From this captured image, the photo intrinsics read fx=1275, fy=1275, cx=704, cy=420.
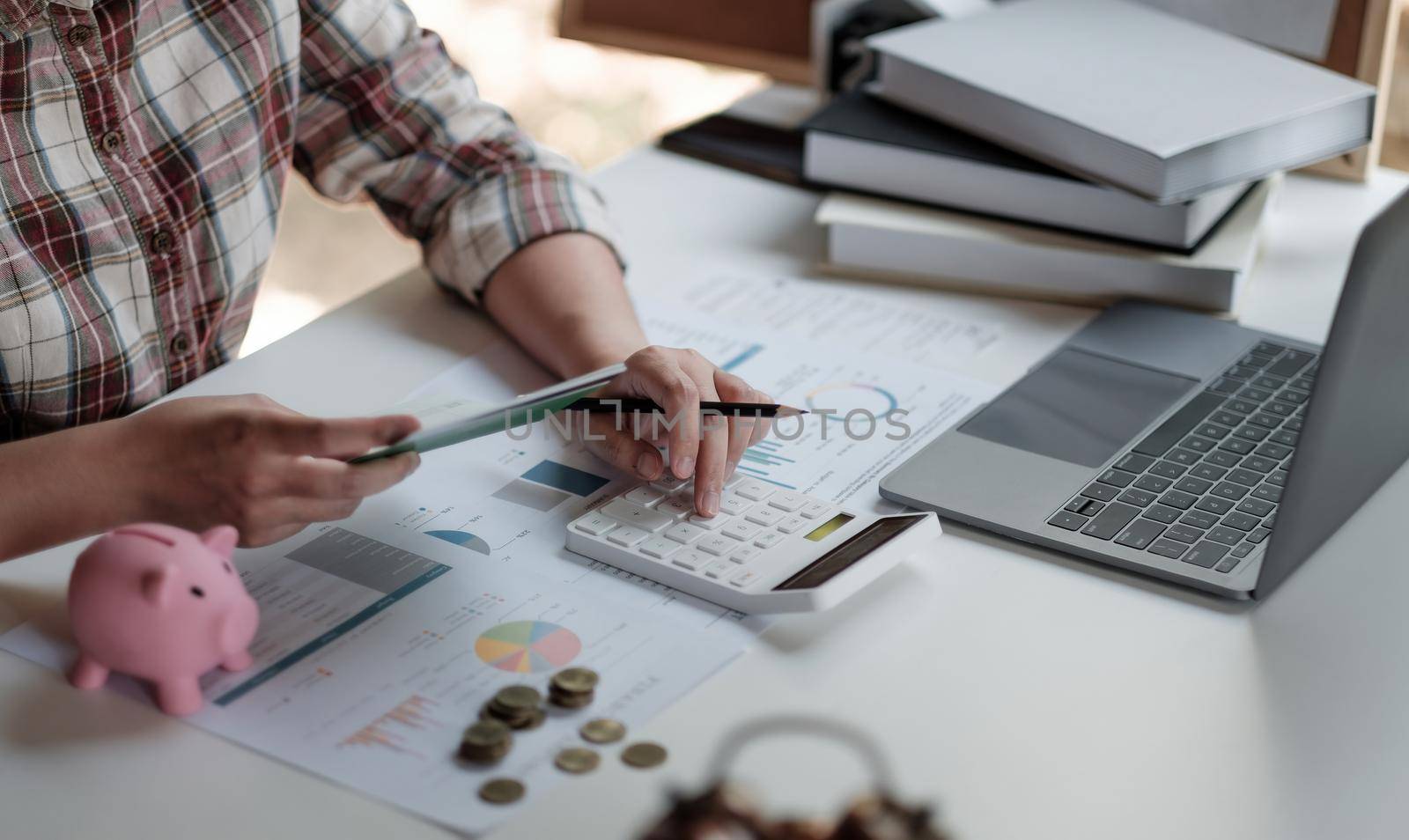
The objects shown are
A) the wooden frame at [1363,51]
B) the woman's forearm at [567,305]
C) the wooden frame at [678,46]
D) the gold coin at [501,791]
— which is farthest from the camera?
the wooden frame at [678,46]

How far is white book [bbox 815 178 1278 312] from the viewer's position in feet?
2.98

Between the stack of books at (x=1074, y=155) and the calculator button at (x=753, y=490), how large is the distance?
33cm

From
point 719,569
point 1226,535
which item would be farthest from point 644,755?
point 1226,535

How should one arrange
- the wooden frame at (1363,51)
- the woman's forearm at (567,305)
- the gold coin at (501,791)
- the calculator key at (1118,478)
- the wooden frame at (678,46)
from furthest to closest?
the wooden frame at (678,46) < the wooden frame at (1363,51) < the woman's forearm at (567,305) < the calculator key at (1118,478) < the gold coin at (501,791)

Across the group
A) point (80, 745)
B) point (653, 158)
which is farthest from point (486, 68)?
point (80, 745)

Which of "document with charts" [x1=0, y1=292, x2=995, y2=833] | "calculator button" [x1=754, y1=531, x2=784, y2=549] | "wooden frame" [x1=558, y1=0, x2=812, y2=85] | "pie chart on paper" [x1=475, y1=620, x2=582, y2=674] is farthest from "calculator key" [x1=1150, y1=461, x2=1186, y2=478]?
"wooden frame" [x1=558, y1=0, x2=812, y2=85]

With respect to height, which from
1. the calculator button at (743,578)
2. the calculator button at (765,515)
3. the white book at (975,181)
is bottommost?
the calculator button at (765,515)

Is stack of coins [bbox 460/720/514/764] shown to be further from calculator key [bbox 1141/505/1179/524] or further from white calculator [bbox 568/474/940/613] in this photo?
calculator key [bbox 1141/505/1179/524]

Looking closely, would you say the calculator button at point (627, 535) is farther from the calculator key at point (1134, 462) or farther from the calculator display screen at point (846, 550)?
the calculator key at point (1134, 462)

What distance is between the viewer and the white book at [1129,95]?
89 centimetres

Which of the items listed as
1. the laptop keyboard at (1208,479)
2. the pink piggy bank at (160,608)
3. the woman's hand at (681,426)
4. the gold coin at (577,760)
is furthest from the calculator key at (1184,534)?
the pink piggy bank at (160,608)

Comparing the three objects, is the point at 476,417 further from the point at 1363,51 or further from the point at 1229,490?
the point at 1363,51

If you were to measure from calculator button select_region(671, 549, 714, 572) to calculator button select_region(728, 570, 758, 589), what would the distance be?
0.06 feet

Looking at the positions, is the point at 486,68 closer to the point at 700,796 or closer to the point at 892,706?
the point at 892,706
